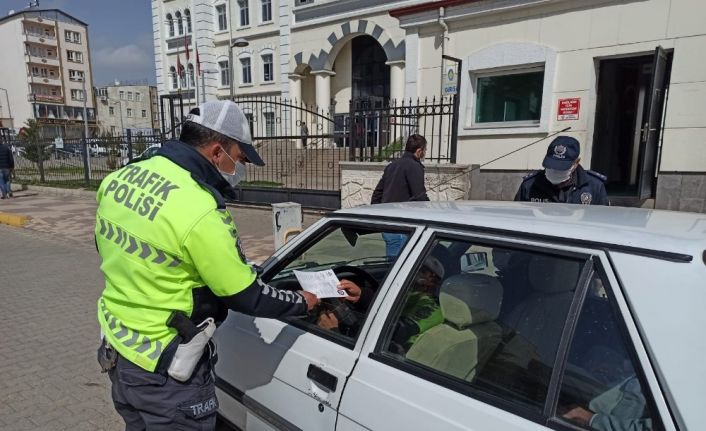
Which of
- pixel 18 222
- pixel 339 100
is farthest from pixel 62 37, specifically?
pixel 18 222

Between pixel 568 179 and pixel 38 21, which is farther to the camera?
pixel 38 21

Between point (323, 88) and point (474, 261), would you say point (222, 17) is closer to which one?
point (323, 88)

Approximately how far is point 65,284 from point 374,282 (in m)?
5.06

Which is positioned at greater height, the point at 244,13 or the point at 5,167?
the point at 244,13

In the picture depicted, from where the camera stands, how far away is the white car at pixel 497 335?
1.12 metres

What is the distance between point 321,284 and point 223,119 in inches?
33.4

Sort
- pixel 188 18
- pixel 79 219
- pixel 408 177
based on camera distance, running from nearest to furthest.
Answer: pixel 408 177 → pixel 79 219 → pixel 188 18

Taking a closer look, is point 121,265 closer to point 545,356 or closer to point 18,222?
point 545,356

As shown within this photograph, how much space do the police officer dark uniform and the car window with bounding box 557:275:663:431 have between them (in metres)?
2.34

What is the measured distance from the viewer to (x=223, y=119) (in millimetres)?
1652

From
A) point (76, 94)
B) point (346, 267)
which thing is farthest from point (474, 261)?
point (76, 94)

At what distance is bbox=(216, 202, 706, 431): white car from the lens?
112cm

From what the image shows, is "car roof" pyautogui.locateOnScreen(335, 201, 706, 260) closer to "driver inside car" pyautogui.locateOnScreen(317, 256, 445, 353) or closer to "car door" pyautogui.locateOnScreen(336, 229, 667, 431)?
"car door" pyautogui.locateOnScreen(336, 229, 667, 431)

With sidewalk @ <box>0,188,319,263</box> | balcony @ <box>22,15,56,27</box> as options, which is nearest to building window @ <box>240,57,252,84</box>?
sidewalk @ <box>0,188,319,263</box>
